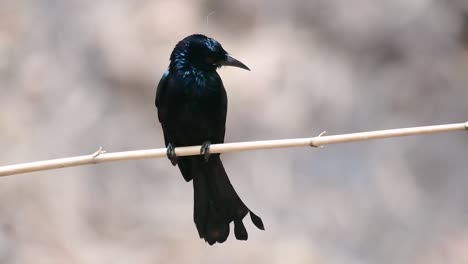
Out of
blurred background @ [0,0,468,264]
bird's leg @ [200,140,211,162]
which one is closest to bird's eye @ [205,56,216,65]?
bird's leg @ [200,140,211,162]

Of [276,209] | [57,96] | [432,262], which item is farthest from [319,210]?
[57,96]

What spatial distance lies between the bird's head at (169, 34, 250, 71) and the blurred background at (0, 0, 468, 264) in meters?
0.89

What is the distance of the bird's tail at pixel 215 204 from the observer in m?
1.91

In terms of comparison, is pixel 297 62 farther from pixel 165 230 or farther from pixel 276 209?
pixel 165 230

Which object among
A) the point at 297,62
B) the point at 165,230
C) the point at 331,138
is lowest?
the point at 165,230

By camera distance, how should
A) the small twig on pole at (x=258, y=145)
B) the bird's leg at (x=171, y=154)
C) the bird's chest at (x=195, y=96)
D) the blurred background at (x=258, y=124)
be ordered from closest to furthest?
the small twig on pole at (x=258, y=145) < the bird's leg at (x=171, y=154) < the bird's chest at (x=195, y=96) < the blurred background at (x=258, y=124)

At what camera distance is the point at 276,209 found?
2.75 m

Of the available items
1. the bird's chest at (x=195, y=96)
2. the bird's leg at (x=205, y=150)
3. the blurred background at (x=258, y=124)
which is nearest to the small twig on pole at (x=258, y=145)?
the bird's leg at (x=205, y=150)

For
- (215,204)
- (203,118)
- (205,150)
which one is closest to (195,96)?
(203,118)

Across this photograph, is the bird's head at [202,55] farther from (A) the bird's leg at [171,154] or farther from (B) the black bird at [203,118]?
(A) the bird's leg at [171,154]

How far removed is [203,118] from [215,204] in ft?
0.83

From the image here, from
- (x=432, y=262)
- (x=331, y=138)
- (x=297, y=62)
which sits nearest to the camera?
(x=331, y=138)

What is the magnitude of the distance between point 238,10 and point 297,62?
34 centimetres

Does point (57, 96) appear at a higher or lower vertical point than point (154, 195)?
higher
